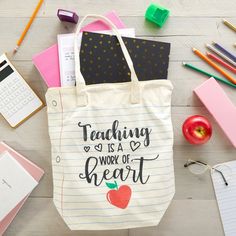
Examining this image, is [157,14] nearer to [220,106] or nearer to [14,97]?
[220,106]

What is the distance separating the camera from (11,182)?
78 cm

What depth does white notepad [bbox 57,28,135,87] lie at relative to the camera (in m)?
0.80

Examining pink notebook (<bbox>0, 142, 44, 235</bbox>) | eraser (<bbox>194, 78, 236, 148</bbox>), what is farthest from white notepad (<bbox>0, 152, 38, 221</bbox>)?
eraser (<bbox>194, 78, 236, 148</bbox>)

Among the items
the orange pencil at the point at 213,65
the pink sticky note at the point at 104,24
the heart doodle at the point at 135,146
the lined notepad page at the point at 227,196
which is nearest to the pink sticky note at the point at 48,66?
the pink sticky note at the point at 104,24

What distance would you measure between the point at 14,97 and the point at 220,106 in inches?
19.8

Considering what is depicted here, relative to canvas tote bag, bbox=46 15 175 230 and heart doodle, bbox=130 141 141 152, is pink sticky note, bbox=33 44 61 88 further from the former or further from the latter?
heart doodle, bbox=130 141 141 152

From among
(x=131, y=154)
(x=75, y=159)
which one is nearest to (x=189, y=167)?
(x=131, y=154)

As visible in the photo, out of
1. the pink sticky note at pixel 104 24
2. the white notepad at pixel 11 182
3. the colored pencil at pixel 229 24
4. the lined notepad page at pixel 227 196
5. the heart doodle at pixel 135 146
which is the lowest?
the lined notepad page at pixel 227 196

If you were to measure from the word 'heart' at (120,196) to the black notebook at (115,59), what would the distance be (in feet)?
0.83

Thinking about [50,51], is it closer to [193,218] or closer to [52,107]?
[52,107]

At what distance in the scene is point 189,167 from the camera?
0.82 metres

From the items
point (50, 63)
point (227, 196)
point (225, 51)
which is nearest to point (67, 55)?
point (50, 63)

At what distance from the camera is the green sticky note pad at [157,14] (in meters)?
0.80

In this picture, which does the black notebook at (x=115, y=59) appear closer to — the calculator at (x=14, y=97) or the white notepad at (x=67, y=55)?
the white notepad at (x=67, y=55)
